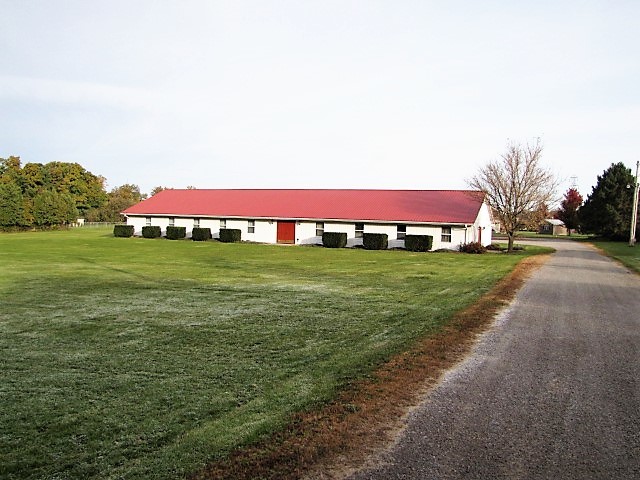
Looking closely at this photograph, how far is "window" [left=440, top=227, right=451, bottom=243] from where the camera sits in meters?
31.2

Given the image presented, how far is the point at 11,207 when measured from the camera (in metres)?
55.5

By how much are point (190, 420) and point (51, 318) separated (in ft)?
19.5

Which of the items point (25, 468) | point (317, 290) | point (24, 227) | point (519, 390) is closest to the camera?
point (25, 468)

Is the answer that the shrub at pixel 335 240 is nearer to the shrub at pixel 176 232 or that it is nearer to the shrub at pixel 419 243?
the shrub at pixel 419 243

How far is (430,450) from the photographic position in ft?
12.7

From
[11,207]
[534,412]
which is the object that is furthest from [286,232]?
[11,207]

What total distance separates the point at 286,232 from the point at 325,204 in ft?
13.3

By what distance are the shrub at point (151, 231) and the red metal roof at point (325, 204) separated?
1696 mm

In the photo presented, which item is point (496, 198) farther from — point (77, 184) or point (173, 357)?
point (77, 184)

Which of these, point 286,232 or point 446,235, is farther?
point 286,232

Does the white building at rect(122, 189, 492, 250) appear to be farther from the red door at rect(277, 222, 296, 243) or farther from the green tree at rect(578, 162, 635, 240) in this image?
the green tree at rect(578, 162, 635, 240)

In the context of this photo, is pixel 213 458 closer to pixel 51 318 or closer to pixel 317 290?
pixel 51 318

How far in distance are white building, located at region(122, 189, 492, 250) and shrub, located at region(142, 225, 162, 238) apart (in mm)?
1142

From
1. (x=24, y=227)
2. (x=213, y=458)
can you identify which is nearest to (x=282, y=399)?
(x=213, y=458)
